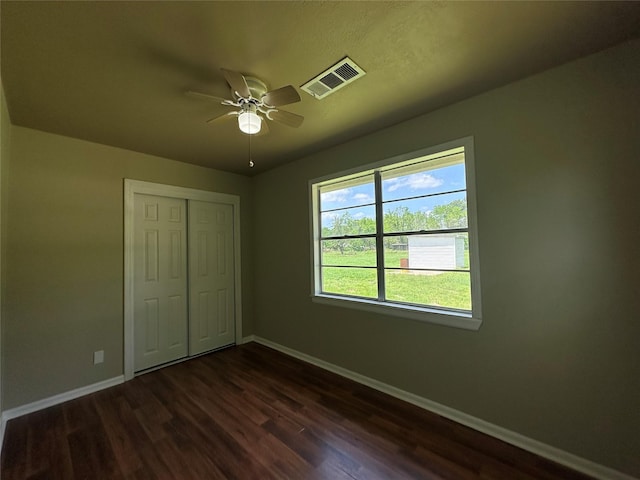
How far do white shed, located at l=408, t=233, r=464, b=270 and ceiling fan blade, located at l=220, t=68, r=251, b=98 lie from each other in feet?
5.98

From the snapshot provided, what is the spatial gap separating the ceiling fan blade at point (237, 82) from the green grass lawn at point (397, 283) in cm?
187

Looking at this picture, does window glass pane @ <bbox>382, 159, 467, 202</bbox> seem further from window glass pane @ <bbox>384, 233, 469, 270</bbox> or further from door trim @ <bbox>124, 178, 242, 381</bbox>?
door trim @ <bbox>124, 178, 242, 381</bbox>

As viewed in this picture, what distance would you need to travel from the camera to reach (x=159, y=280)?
320cm

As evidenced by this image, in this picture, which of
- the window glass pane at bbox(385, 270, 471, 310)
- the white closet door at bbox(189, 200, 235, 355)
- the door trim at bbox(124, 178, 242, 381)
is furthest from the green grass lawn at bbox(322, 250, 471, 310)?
the door trim at bbox(124, 178, 242, 381)

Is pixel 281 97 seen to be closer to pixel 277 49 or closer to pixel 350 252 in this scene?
pixel 277 49

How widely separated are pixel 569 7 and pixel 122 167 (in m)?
3.80

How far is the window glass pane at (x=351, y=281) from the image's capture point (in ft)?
9.14

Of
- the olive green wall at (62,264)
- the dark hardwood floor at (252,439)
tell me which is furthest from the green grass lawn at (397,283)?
the olive green wall at (62,264)

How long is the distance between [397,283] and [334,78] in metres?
1.84

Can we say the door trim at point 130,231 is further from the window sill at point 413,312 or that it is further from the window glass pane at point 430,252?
the window glass pane at point 430,252

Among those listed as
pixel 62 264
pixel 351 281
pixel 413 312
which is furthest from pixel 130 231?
pixel 413 312

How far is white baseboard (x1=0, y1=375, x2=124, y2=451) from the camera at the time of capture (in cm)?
218

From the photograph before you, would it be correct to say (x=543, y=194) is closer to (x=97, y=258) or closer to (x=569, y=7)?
(x=569, y=7)

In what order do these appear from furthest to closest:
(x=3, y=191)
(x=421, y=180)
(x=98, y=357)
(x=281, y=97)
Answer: (x=98, y=357)
(x=421, y=180)
(x=3, y=191)
(x=281, y=97)
